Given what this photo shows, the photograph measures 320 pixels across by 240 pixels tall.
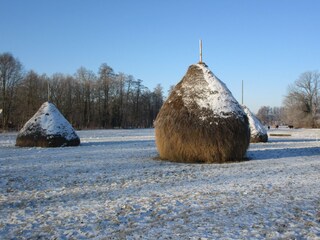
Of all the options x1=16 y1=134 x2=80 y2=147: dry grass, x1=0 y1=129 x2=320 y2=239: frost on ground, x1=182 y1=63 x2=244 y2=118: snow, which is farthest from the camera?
x1=16 y1=134 x2=80 y2=147: dry grass

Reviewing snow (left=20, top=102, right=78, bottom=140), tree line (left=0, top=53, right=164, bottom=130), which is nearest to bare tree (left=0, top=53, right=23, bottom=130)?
tree line (left=0, top=53, right=164, bottom=130)

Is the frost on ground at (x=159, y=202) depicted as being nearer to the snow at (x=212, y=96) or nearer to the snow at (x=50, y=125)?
the snow at (x=212, y=96)

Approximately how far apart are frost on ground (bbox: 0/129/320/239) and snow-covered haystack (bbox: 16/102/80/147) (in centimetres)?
953

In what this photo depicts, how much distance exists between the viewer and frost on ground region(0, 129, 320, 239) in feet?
16.7

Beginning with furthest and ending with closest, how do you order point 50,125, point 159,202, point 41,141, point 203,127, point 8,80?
point 8,80
point 50,125
point 41,141
point 203,127
point 159,202

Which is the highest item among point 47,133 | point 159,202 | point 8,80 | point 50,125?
point 8,80

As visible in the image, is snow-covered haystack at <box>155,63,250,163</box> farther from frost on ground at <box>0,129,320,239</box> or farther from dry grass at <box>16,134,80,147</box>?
dry grass at <box>16,134,80,147</box>

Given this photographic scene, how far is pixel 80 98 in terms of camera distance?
73562mm

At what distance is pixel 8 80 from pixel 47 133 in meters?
40.1

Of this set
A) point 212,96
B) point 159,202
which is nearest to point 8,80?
point 212,96

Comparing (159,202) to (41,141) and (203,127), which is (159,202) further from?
(41,141)

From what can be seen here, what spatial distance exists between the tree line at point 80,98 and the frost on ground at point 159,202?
4451cm

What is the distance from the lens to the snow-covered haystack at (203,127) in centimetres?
1307

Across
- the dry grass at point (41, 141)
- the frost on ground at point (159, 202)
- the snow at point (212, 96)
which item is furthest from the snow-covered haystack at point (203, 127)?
the dry grass at point (41, 141)
